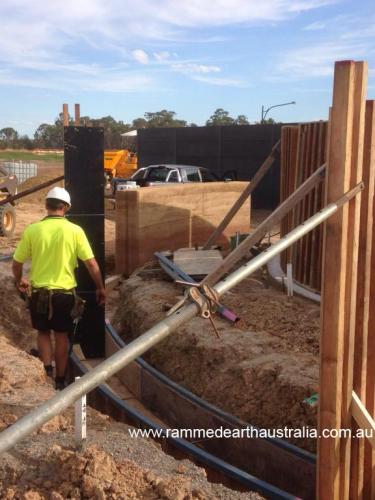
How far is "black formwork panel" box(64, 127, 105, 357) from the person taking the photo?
6875 millimetres

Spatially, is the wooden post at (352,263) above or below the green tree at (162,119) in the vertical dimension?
below

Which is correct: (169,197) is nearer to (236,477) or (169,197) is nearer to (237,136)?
(236,477)

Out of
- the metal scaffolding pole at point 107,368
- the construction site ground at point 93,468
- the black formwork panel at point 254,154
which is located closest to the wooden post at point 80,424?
the construction site ground at point 93,468

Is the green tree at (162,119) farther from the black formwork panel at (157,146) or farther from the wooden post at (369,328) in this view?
the wooden post at (369,328)

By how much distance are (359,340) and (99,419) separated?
2028 millimetres

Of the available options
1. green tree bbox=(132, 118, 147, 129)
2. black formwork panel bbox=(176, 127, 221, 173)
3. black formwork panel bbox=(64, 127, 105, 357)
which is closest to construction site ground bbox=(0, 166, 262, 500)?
black formwork panel bbox=(64, 127, 105, 357)

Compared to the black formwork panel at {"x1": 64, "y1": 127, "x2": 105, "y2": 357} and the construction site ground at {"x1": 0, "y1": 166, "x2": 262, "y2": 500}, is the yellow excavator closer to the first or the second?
the black formwork panel at {"x1": 64, "y1": 127, "x2": 105, "y2": 357}

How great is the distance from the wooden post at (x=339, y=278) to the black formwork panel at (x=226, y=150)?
64.1 feet

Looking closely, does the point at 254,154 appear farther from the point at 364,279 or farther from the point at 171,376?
the point at 364,279

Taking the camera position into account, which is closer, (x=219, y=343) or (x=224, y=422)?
(x=224, y=422)

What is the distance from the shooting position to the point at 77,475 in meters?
3.06

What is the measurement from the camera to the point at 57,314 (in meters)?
5.64

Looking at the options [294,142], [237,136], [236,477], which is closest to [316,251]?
[294,142]

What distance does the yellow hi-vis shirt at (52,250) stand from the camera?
18.0ft
